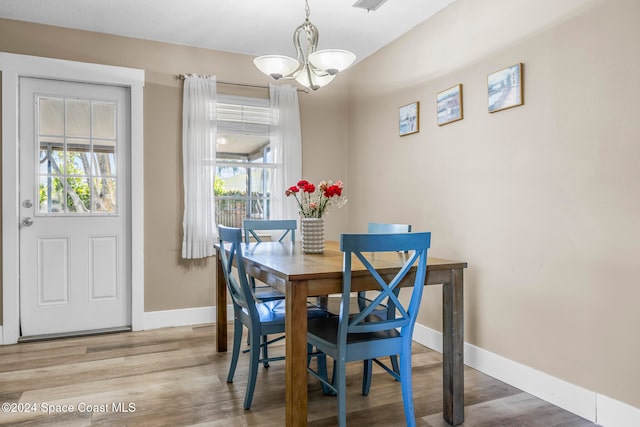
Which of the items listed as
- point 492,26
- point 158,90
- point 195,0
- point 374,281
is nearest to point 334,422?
point 374,281

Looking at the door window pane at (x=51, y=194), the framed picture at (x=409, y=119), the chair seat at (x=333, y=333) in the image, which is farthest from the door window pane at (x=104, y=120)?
the chair seat at (x=333, y=333)

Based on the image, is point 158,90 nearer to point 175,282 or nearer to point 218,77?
point 218,77

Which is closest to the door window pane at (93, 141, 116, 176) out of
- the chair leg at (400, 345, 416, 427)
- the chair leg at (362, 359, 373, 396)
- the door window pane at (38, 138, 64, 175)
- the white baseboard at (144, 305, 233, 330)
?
the door window pane at (38, 138, 64, 175)

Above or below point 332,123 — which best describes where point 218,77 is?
above

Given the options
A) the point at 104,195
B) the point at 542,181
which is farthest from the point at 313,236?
the point at 104,195

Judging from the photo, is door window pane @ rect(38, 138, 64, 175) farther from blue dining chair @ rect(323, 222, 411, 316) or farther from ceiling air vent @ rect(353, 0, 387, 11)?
ceiling air vent @ rect(353, 0, 387, 11)

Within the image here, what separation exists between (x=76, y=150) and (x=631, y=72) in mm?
3757

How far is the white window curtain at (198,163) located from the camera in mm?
3656

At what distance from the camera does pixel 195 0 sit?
2.90 m

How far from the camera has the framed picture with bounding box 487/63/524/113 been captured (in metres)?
2.39

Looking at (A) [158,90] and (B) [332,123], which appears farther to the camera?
(B) [332,123]

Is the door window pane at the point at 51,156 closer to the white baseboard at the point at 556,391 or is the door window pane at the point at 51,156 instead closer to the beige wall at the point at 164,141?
the beige wall at the point at 164,141

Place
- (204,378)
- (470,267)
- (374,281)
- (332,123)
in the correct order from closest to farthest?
(374,281) < (204,378) < (470,267) < (332,123)

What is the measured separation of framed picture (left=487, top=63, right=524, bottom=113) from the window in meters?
2.09
